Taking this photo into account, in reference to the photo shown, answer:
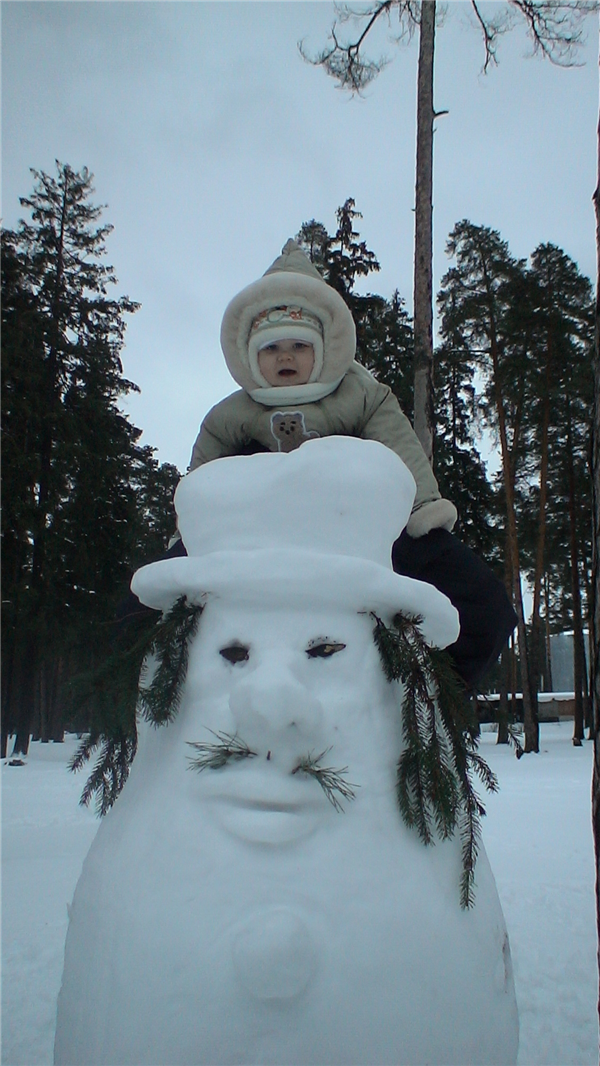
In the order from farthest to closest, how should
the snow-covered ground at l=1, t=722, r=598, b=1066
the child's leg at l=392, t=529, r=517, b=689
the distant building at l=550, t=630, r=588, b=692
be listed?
the distant building at l=550, t=630, r=588, b=692, the snow-covered ground at l=1, t=722, r=598, b=1066, the child's leg at l=392, t=529, r=517, b=689

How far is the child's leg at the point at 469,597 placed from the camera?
6.59ft

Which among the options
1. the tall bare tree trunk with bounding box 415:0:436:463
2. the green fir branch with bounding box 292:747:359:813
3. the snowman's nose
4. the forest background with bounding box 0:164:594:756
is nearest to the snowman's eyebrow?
the snowman's nose

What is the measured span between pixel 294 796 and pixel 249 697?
21 cm

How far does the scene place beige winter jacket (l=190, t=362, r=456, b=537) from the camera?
2254 millimetres

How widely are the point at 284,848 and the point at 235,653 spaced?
1.32ft

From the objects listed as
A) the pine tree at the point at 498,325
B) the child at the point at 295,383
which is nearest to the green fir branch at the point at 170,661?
the child at the point at 295,383

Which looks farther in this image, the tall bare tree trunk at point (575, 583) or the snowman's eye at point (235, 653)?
the tall bare tree trunk at point (575, 583)

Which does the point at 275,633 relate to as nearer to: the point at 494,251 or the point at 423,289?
the point at 423,289

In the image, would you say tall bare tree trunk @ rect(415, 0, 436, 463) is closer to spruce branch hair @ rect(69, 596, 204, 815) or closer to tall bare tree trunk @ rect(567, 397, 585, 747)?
spruce branch hair @ rect(69, 596, 204, 815)

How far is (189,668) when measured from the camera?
5.28 ft

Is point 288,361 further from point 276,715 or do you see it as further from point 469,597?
point 276,715

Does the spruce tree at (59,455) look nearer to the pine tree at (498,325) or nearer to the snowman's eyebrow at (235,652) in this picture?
the pine tree at (498,325)

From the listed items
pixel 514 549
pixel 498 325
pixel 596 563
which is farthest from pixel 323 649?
pixel 498 325

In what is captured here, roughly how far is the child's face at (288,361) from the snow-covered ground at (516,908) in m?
2.17
